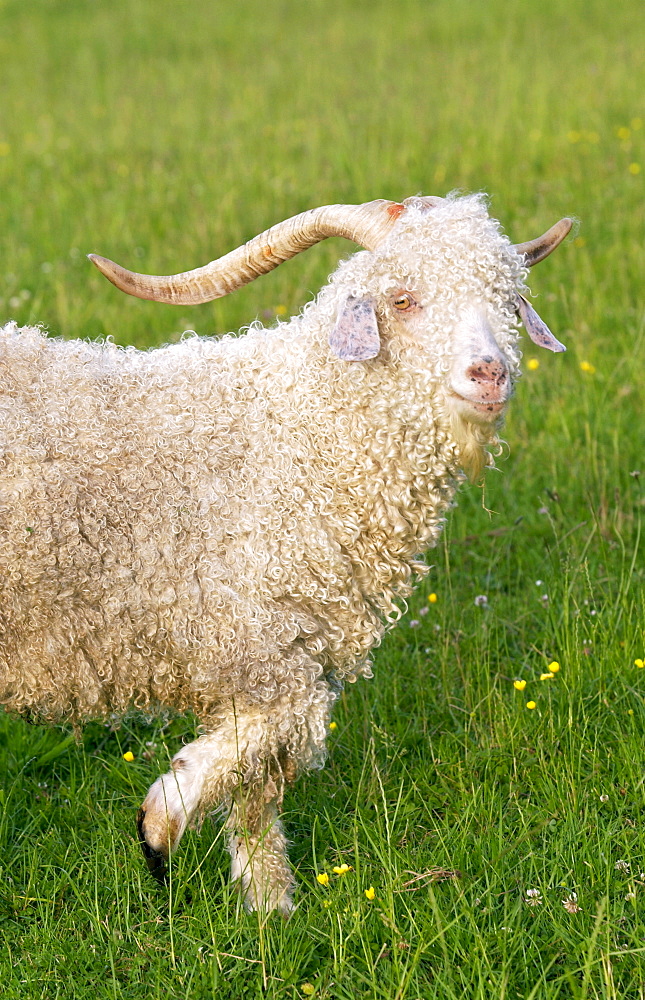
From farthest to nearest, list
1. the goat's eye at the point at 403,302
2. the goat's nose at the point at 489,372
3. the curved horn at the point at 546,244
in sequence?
1. the curved horn at the point at 546,244
2. the goat's eye at the point at 403,302
3. the goat's nose at the point at 489,372

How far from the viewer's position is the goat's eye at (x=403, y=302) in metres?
2.64

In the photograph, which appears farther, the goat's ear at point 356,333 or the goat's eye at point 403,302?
the goat's eye at point 403,302

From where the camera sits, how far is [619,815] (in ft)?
9.54

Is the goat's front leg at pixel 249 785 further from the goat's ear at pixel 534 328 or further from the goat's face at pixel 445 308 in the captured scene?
the goat's ear at pixel 534 328

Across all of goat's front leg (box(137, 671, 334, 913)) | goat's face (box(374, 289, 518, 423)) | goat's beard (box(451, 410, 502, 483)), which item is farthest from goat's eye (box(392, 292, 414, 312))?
goat's front leg (box(137, 671, 334, 913))

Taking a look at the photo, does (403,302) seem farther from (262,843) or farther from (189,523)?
(262,843)

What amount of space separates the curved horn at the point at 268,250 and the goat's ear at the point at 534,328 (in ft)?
1.28

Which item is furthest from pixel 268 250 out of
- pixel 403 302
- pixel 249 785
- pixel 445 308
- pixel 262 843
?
pixel 262 843

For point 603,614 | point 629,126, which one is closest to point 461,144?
point 629,126

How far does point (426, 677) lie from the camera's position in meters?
3.62

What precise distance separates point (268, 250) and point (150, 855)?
4.95 ft

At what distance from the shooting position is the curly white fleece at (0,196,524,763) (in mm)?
2570

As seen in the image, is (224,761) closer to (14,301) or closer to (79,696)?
(79,696)

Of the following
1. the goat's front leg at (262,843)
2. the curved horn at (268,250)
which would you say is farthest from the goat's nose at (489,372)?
the goat's front leg at (262,843)
